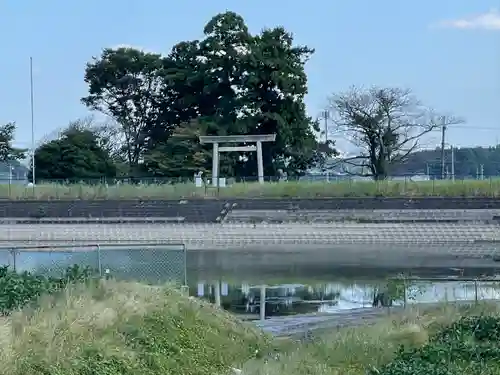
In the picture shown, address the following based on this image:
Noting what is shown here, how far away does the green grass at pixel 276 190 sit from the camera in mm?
51281

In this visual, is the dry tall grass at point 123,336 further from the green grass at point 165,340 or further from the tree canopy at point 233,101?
the tree canopy at point 233,101

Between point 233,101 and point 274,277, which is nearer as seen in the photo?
point 274,277

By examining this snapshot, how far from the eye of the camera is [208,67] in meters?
67.4

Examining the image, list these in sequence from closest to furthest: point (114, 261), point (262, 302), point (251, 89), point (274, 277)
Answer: point (262, 302) < point (114, 261) < point (274, 277) < point (251, 89)

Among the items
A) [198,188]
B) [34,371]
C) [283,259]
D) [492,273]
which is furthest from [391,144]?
[34,371]

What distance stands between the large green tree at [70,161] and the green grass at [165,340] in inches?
2069

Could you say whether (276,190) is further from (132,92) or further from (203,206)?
(132,92)

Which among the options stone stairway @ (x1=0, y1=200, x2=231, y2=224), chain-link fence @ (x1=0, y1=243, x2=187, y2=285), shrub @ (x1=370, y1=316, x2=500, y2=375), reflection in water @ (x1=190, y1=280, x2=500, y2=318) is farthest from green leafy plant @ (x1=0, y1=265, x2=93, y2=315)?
stone stairway @ (x1=0, y1=200, x2=231, y2=224)

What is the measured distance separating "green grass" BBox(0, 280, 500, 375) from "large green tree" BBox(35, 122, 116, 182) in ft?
172

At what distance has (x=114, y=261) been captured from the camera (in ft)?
81.1

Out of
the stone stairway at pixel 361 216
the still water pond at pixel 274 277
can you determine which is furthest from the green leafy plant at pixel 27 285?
the stone stairway at pixel 361 216

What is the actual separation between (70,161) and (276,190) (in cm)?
2097

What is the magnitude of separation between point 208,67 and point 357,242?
88.9 feet

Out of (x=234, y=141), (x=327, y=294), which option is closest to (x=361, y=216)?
(x=234, y=141)
